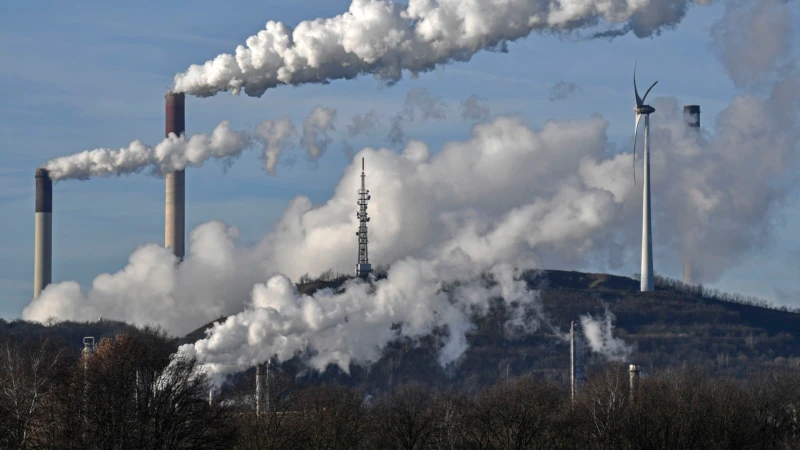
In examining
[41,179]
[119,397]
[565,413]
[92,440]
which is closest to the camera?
[92,440]

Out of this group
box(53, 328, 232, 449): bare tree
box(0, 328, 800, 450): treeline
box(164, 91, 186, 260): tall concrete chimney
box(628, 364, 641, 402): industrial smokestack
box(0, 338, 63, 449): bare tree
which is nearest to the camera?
box(0, 338, 63, 449): bare tree

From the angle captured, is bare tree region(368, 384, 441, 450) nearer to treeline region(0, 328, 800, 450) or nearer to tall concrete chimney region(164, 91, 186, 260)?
treeline region(0, 328, 800, 450)

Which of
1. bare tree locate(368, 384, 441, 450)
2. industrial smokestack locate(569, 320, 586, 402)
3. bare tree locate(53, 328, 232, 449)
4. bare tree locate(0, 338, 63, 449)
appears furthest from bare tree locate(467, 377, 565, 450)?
industrial smokestack locate(569, 320, 586, 402)

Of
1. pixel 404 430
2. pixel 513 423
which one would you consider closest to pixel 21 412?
pixel 404 430

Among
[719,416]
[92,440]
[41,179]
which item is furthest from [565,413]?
[41,179]

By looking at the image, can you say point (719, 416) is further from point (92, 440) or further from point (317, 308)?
point (317, 308)

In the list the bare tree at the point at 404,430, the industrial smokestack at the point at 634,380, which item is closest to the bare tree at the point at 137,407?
the bare tree at the point at 404,430
